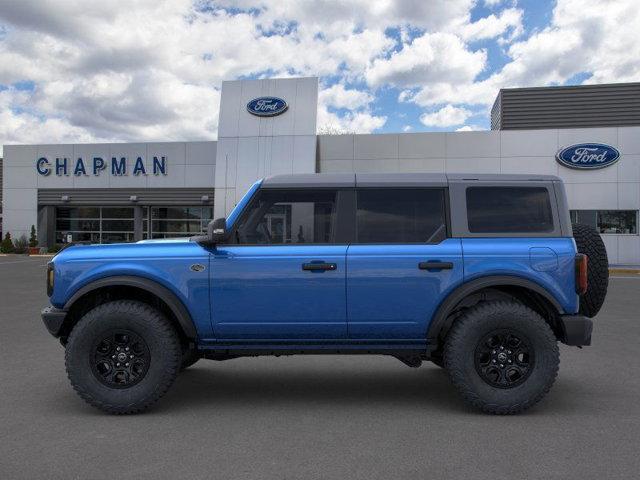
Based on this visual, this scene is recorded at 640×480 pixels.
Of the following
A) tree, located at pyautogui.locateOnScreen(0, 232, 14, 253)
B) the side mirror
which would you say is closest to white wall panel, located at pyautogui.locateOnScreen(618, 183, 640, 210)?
the side mirror

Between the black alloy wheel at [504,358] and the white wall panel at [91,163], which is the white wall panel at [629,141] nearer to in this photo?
the white wall panel at [91,163]

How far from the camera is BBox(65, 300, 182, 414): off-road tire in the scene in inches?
176

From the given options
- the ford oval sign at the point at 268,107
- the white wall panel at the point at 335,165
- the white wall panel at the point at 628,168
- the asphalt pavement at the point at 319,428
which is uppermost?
the ford oval sign at the point at 268,107

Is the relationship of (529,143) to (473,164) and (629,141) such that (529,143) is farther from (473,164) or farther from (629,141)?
(629,141)

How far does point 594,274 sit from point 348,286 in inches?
84.1

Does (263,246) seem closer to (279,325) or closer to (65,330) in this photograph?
(279,325)

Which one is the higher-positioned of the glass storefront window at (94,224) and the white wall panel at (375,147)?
the white wall panel at (375,147)

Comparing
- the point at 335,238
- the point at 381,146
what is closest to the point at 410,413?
the point at 335,238

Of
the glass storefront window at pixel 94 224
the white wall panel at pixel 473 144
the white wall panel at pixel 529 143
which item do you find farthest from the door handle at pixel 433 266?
the glass storefront window at pixel 94 224

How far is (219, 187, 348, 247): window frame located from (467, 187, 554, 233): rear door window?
1.01 meters

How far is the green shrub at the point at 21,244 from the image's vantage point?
31.8m

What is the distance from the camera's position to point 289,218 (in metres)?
4.65

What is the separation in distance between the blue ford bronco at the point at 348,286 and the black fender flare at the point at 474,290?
1 cm

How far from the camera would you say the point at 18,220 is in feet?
108
